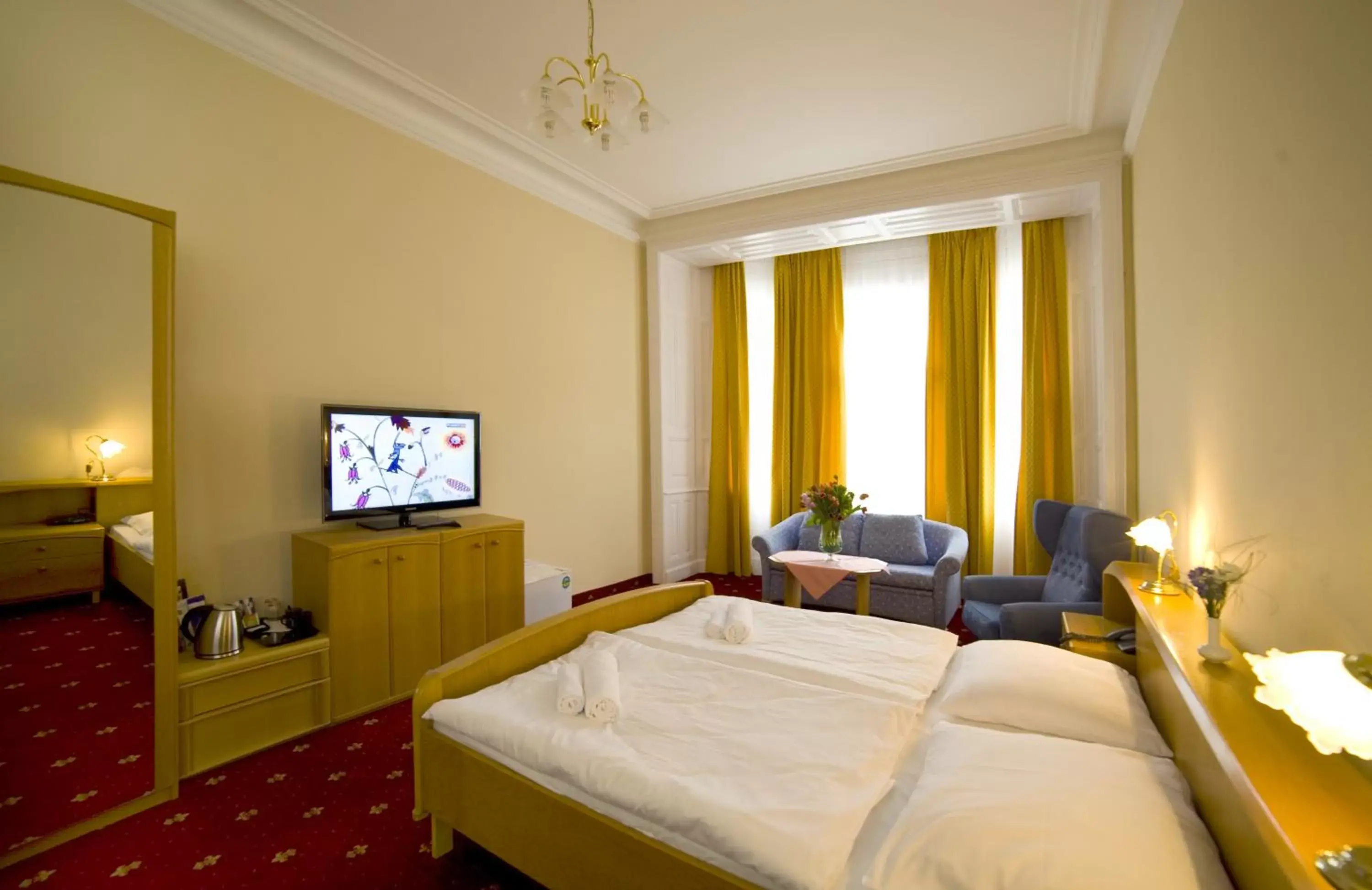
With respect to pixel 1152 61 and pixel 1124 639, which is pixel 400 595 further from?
pixel 1152 61

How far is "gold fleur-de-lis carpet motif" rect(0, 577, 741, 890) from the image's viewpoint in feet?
6.51

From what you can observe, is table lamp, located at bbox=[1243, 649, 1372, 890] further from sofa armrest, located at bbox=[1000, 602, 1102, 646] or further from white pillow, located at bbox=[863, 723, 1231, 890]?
sofa armrest, located at bbox=[1000, 602, 1102, 646]

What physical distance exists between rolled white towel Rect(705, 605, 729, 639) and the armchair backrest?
2.06 meters

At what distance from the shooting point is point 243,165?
3025 mm

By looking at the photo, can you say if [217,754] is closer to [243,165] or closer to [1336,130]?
[243,165]

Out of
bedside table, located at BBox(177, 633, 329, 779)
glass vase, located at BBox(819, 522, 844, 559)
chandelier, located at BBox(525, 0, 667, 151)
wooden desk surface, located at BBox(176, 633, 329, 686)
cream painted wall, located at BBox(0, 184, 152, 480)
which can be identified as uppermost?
chandelier, located at BBox(525, 0, 667, 151)

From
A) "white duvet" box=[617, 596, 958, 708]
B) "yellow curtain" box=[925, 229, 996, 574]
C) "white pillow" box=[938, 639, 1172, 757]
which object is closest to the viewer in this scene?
"white pillow" box=[938, 639, 1172, 757]

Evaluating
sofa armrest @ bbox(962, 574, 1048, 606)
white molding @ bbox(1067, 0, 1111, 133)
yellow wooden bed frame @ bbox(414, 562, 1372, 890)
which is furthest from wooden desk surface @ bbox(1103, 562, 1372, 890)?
white molding @ bbox(1067, 0, 1111, 133)

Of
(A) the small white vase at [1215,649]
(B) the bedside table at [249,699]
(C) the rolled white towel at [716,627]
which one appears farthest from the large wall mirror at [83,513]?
(A) the small white vase at [1215,649]

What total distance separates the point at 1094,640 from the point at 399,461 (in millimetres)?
3453

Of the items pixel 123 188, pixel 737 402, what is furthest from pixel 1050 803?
pixel 737 402

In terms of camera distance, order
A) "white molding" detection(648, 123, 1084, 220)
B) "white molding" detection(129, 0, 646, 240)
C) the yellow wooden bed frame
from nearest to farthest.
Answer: the yellow wooden bed frame < "white molding" detection(129, 0, 646, 240) < "white molding" detection(648, 123, 1084, 220)

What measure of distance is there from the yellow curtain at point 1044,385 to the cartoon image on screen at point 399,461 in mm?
4099

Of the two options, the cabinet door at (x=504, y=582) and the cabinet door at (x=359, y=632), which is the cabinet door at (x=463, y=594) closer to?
the cabinet door at (x=504, y=582)
